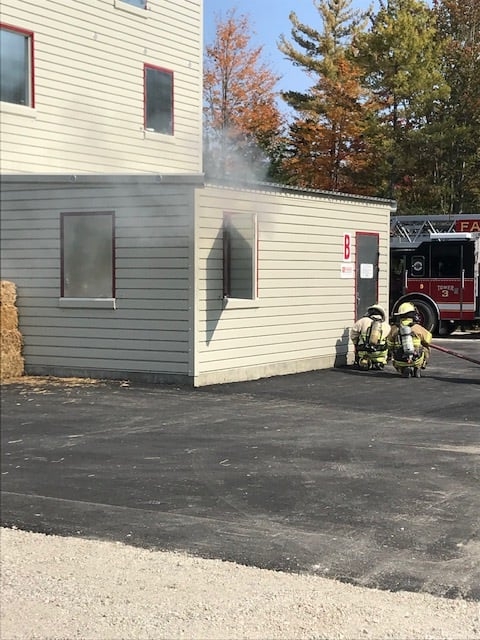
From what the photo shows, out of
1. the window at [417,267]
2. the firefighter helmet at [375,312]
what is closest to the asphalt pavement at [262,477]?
the firefighter helmet at [375,312]

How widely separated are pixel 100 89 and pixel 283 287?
3.80 m

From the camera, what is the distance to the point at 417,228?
1972cm

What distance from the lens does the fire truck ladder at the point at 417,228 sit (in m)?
19.1

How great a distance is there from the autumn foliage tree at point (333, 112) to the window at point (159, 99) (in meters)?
11.7

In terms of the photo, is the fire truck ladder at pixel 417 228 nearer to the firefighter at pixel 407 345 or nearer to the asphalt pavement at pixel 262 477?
the firefighter at pixel 407 345

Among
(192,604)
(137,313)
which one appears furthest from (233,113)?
(192,604)

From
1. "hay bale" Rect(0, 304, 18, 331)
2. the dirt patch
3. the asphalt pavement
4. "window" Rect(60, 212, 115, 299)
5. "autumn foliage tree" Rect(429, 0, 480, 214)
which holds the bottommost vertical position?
the dirt patch

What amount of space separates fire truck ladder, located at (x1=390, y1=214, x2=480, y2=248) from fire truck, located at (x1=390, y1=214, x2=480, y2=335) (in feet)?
0.08

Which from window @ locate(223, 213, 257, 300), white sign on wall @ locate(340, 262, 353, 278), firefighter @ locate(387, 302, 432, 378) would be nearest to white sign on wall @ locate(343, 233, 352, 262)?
white sign on wall @ locate(340, 262, 353, 278)

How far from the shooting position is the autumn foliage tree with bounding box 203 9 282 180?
812 cm

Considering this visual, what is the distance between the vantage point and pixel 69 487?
5445 mm

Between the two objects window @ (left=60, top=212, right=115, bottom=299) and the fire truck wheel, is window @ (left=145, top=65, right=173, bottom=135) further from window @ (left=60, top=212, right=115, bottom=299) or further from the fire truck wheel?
the fire truck wheel

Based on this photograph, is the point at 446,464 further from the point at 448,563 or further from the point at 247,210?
the point at 247,210

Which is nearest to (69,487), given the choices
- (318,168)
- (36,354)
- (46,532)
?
(46,532)
